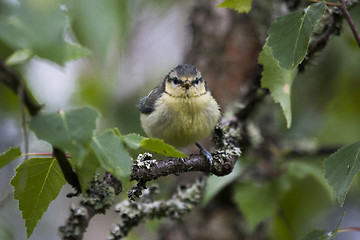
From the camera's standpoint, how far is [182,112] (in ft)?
7.60

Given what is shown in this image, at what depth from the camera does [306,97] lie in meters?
4.04

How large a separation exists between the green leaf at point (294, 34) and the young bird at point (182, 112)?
0.75 m

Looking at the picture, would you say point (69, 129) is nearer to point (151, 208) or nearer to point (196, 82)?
point (151, 208)

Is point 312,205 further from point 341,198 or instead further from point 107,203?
point 107,203

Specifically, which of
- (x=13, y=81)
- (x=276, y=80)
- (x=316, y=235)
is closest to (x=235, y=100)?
(x=276, y=80)

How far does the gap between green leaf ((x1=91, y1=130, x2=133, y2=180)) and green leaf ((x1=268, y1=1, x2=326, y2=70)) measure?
72 cm

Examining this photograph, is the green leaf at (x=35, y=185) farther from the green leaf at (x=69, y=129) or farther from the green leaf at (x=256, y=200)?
the green leaf at (x=256, y=200)

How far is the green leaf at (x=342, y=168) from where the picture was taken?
1.53 metres

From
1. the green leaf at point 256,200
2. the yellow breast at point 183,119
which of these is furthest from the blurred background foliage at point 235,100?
the yellow breast at point 183,119

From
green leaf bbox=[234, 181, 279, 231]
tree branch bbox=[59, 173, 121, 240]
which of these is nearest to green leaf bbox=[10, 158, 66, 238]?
tree branch bbox=[59, 173, 121, 240]

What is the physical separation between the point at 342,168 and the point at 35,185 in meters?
1.11

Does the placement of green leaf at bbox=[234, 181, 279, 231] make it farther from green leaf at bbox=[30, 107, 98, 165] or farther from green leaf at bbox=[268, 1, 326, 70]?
green leaf at bbox=[30, 107, 98, 165]

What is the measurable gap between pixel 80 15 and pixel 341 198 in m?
1.08

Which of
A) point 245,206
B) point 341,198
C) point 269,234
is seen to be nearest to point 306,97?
point 269,234
